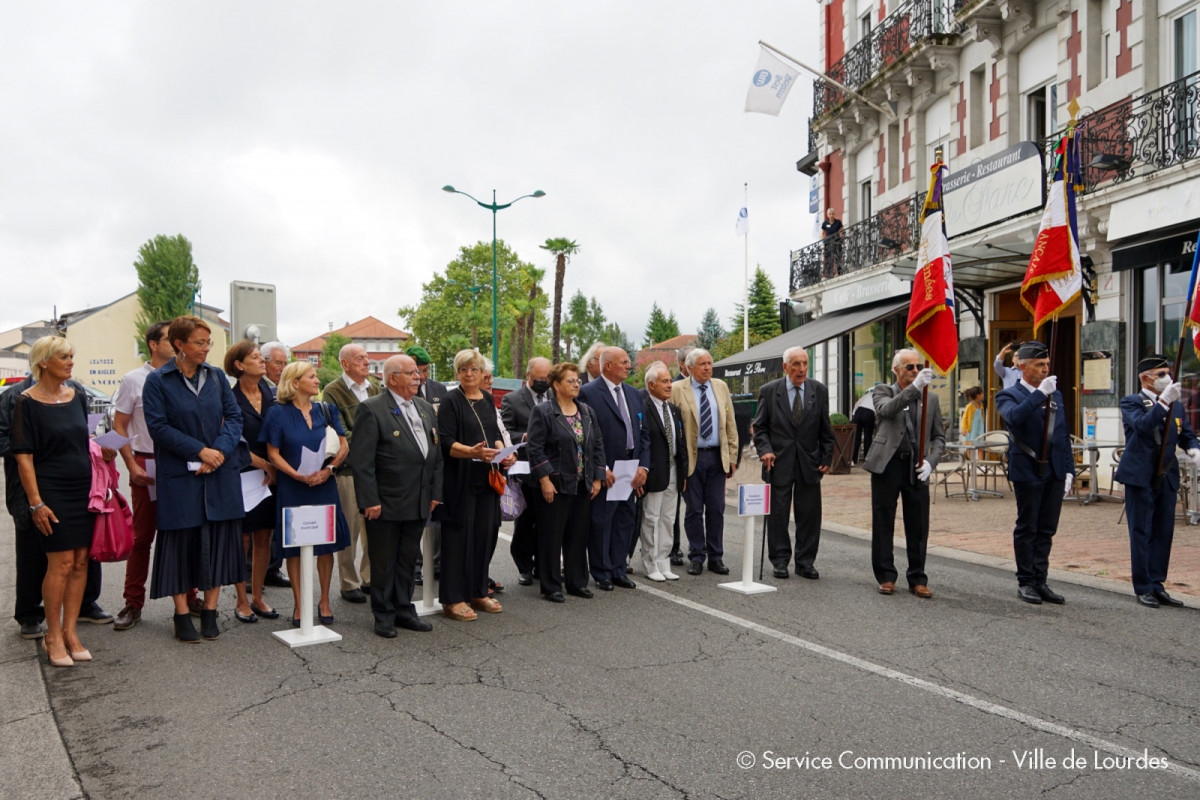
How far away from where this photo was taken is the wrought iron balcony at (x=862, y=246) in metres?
19.4

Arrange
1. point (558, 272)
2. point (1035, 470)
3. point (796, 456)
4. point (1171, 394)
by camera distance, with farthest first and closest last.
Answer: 1. point (558, 272)
2. point (796, 456)
3. point (1035, 470)
4. point (1171, 394)

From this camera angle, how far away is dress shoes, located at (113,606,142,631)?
19.4 feet

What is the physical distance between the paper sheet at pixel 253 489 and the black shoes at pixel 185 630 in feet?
2.43

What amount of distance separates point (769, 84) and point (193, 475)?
18.6m

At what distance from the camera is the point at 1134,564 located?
268 inches

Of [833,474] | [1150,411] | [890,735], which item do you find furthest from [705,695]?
[833,474]

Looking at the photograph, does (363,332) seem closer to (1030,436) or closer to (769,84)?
(769,84)

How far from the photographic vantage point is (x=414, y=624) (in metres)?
5.94

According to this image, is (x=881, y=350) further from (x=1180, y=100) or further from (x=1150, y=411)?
(x=1150, y=411)

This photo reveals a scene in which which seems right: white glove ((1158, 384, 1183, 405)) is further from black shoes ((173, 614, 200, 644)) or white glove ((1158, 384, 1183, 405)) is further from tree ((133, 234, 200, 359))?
tree ((133, 234, 200, 359))

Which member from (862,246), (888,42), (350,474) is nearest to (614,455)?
(350,474)

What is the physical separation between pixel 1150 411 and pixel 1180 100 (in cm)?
812

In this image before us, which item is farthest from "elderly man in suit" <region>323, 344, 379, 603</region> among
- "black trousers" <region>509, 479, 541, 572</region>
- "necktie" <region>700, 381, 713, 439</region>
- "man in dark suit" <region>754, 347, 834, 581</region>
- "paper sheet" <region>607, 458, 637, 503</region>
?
"man in dark suit" <region>754, 347, 834, 581</region>

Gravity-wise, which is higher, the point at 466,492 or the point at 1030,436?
the point at 1030,436
